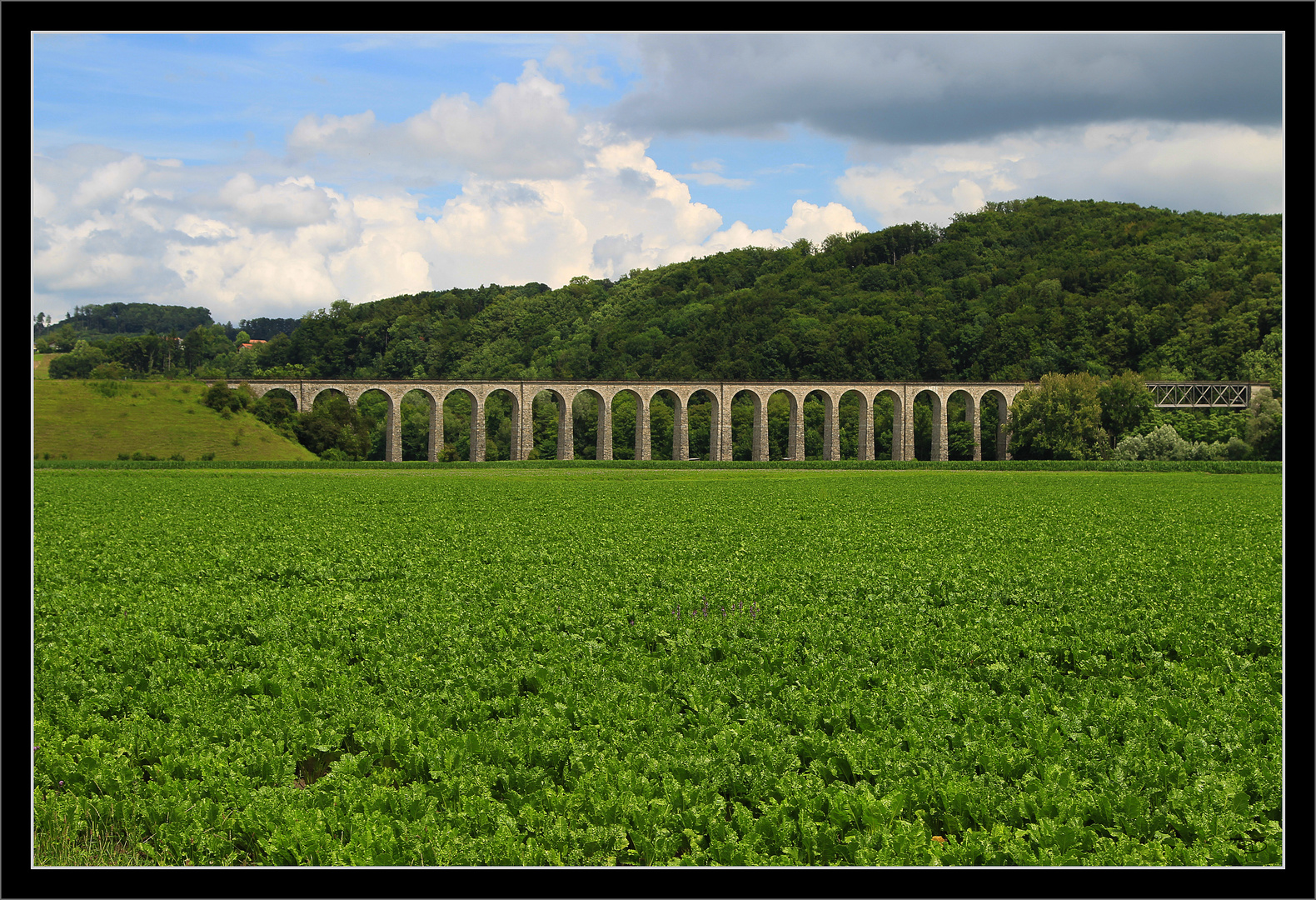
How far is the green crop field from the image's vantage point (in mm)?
4844

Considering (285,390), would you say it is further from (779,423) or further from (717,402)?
(779,423)

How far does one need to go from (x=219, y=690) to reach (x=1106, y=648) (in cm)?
771

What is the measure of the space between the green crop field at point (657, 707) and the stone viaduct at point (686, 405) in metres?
63.1

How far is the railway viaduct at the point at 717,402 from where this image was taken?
7812 cm

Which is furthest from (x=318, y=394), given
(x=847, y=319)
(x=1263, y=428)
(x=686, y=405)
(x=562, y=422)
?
(x=1263, y=428)

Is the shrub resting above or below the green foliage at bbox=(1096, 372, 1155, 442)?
below

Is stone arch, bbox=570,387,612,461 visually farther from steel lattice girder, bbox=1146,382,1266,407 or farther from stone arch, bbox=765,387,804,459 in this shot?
steel lattice girder, bbox=1146,382,1266,407

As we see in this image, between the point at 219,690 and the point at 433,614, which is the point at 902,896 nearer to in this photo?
the point at 219,690

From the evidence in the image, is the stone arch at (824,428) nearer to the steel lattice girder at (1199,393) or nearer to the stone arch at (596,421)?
the stone arch at (596,421)

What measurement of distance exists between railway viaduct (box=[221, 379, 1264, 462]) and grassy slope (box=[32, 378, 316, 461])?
22.0 ft

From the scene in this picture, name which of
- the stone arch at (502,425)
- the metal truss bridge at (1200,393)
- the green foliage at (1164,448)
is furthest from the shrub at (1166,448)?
the stone arch at (502,425)

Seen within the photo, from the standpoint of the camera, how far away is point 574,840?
15.4 ft

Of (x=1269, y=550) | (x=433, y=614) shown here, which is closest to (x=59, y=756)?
(x=433, y=614)

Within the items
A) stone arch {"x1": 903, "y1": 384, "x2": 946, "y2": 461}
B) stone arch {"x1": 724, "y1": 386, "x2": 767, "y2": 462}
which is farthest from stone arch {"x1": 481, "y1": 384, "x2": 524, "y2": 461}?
stone arch {"x1": 903, "y1": 384, "x2": 946, "y2": 461}
